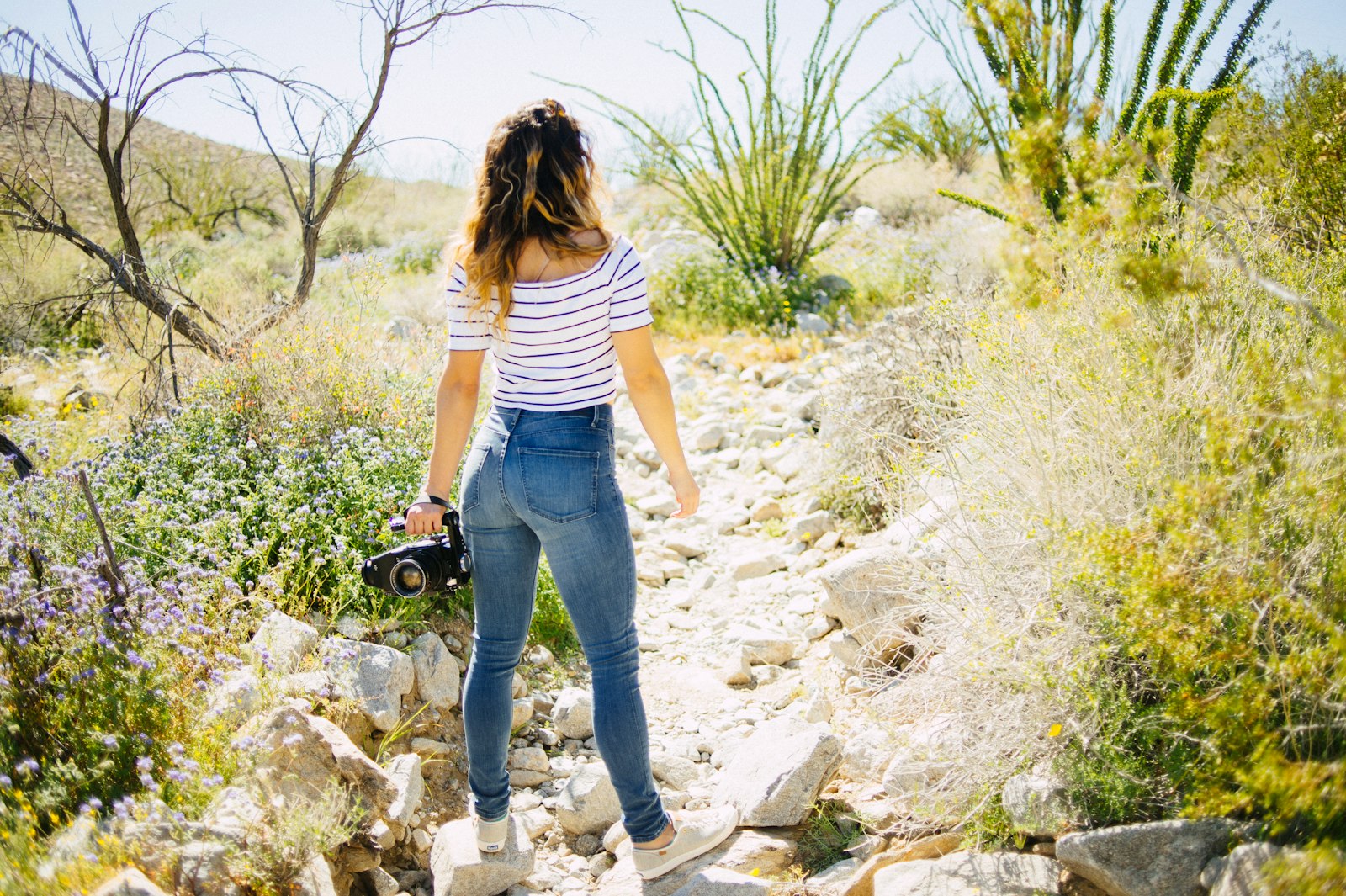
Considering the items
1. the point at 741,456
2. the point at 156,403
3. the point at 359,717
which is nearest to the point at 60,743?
the point at 359,717

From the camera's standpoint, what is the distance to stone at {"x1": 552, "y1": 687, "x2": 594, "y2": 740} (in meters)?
3.29

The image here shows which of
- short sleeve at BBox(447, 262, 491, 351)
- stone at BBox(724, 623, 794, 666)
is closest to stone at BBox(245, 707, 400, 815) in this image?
short sleeve at BBox(447, 262, 491, 351)

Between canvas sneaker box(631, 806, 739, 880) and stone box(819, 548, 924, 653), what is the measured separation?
0.97 meters

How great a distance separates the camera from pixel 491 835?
7.75 feet

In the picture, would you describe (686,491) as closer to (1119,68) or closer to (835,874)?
(835,874)

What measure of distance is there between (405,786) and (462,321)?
1.46 metres

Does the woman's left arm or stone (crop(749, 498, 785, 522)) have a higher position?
the woman's left arm

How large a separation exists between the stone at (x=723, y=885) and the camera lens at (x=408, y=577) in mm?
1050

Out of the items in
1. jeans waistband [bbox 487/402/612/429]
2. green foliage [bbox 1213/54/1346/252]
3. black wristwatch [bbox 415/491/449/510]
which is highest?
green foliage [bbox 1213/54/1346/252]

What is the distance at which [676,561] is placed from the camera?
4.77 metres

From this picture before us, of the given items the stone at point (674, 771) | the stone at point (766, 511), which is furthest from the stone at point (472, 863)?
the stone at point (766, 511)

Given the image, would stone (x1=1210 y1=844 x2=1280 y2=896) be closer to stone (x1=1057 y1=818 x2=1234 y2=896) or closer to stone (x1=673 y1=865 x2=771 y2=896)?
stone (x1=1057 y1=818 x2=1234 y2=896)

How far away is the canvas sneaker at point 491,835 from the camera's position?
2363 millimetres

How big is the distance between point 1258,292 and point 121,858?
141 inches
